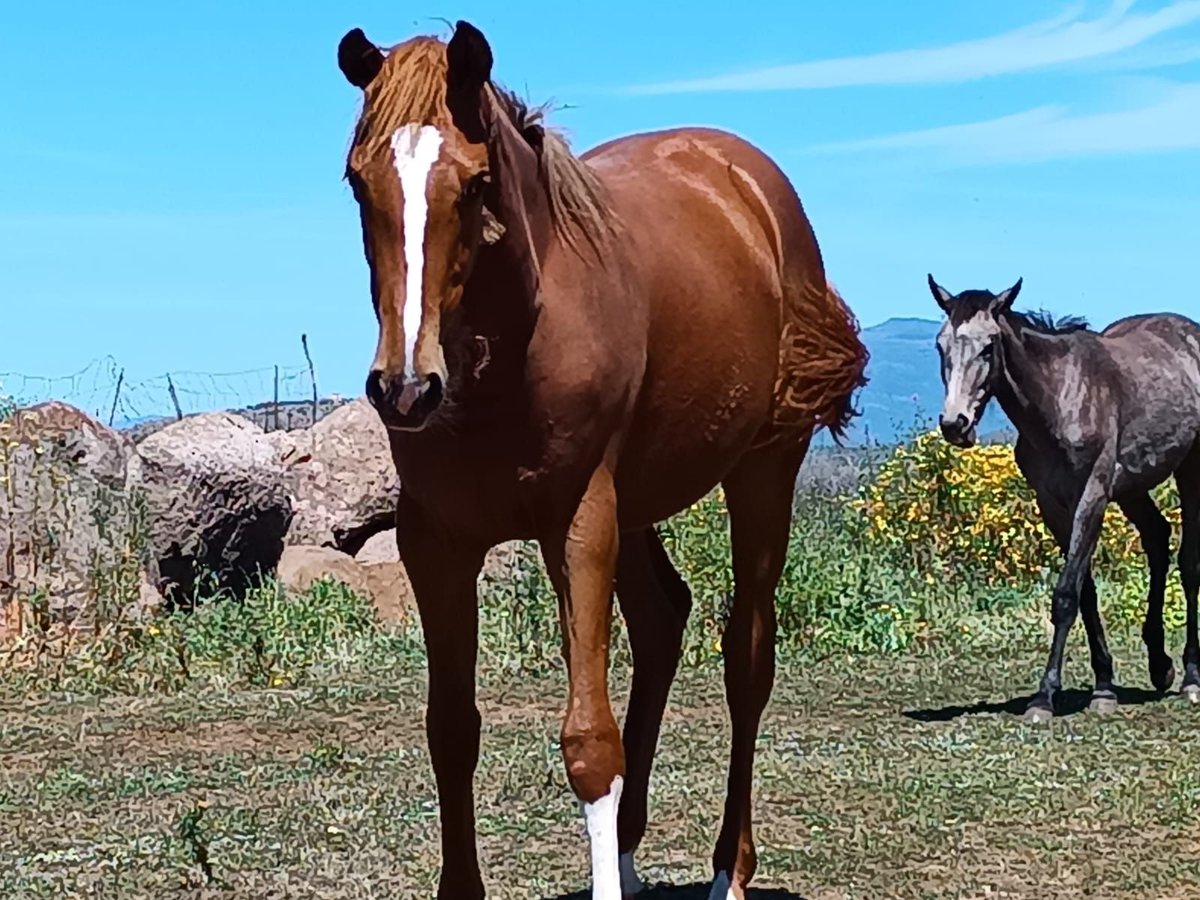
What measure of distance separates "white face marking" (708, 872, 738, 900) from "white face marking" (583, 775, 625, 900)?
1264mm

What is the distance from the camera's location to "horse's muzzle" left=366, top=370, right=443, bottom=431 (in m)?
3.56

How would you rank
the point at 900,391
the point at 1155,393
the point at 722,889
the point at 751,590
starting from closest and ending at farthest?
the point at 722,889
the point at 751,590
the point at 1155,393
the point at 900,391

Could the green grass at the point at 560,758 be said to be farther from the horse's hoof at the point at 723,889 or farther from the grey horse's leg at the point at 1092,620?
the horse's hoof at the point at 723,889

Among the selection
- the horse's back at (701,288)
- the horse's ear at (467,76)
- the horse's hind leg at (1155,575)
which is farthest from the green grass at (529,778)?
the horse's ear at (467,76)

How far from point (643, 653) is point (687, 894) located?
76cm

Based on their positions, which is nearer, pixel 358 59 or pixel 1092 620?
pixel 358 59

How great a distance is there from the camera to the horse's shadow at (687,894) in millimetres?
5668

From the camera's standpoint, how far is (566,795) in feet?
23.4

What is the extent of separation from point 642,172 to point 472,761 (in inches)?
65.9

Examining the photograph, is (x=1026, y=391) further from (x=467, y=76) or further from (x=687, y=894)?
(x=467, y=76)

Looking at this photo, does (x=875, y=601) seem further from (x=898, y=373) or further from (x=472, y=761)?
(x=898, y=373)

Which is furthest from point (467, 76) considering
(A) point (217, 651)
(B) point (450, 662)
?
(A) point (217, 651)

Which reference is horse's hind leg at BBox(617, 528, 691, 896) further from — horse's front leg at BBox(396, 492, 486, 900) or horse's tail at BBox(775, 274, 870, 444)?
horse's front leg at BBox(396, 492, 486, 900)

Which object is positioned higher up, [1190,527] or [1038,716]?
[1190,527]
